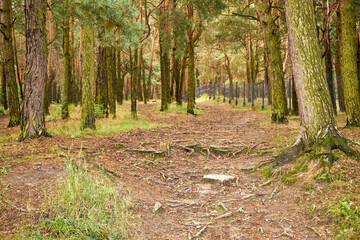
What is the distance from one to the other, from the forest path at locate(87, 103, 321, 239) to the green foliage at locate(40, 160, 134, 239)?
35cm

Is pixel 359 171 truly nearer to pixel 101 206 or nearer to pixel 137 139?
pixel 101 206

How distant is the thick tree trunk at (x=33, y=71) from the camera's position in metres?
7.64

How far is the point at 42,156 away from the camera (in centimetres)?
586

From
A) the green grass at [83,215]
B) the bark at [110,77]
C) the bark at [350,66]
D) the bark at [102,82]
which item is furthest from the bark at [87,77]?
the bark at [350,66]

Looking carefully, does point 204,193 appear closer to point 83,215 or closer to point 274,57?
point 83,215

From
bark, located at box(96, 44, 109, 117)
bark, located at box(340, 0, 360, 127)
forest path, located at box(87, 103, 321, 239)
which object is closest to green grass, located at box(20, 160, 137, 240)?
forest path, located at box(87, 103, 321, 239)

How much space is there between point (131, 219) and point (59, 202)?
0.95 meters

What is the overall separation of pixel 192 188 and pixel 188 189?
0.43ft

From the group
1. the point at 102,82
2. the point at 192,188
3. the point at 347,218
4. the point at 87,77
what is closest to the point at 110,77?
the point at 102,82

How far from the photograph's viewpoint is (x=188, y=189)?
5.65m

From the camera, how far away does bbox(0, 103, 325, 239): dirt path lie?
389cm

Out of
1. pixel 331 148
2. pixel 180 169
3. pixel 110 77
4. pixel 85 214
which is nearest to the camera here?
pixel 85 214

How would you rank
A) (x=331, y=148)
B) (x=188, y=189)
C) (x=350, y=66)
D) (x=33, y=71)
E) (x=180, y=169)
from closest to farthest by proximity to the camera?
(x=331, y=148), (x=188, y=189), (x=180, y=169), (x=33, y=71), (x=350, y=66)

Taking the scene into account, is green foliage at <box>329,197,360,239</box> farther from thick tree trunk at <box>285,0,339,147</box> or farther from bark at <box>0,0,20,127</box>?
bark at <box>0,0,20,127</box>
